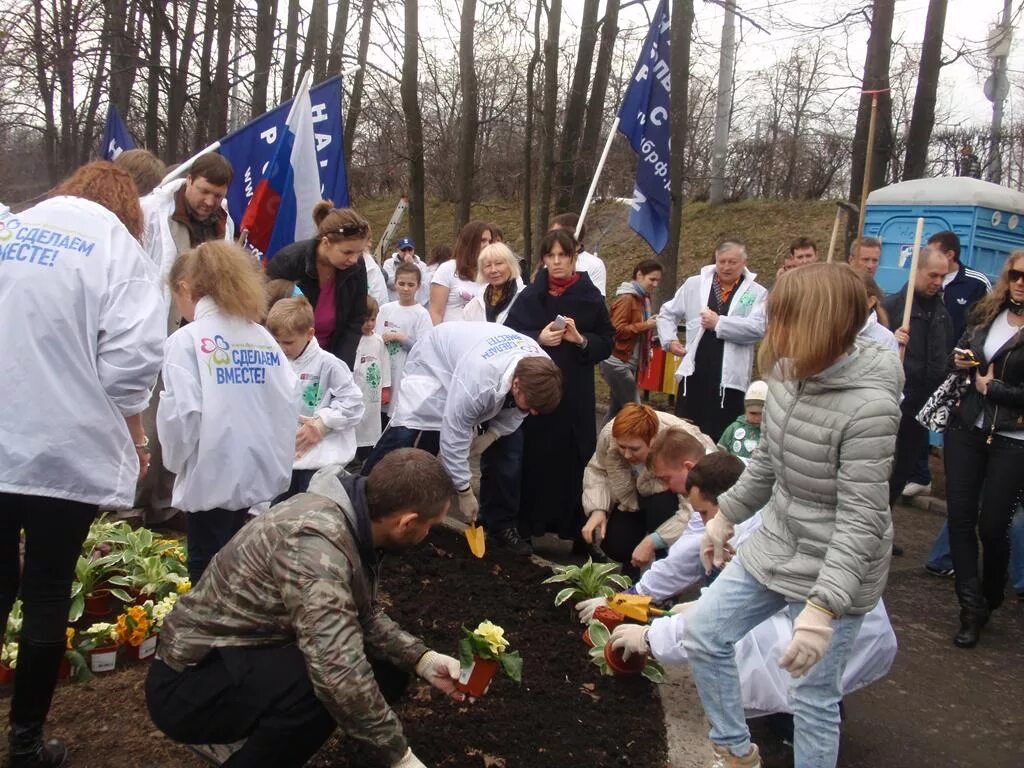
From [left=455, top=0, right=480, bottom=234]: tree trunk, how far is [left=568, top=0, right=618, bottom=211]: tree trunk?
1.61m

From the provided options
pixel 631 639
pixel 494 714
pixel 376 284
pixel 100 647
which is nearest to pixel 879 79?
pixel 376 284

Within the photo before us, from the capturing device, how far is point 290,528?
2.35 meters

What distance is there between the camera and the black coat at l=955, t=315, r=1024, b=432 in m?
4.36

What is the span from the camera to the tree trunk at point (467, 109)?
45.2 feet

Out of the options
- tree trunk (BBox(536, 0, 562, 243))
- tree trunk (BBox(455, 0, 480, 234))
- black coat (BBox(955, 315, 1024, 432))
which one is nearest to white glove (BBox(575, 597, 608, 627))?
black coat (BBox(955, 315, 1024, 432))

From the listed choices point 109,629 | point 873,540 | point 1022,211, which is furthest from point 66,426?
point 1022,211

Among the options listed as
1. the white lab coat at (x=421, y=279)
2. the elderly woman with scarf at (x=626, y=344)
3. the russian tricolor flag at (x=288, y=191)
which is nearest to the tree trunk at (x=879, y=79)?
the elderly woman with scarf at (x=626, y=344)

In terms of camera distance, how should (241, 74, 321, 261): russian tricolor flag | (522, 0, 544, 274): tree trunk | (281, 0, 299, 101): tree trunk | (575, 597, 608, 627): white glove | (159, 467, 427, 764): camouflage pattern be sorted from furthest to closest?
1. (281, 0, 299, 101): tree trunk
2. (522, 0, 544, 274): tree trunk
3. (241, 74, 321, 261): russian tricolor flag
4. (575, 597, 608, 627): white glove
5. (159, 467, 427, 764): camouflage pattern

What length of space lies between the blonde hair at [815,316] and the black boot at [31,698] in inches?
88.1

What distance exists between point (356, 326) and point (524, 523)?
147cm

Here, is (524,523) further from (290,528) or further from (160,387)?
(290,528)

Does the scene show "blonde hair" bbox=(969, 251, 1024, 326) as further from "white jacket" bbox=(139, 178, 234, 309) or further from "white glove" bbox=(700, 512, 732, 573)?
"white jacket" bbox=(139, 178, 234, 309)

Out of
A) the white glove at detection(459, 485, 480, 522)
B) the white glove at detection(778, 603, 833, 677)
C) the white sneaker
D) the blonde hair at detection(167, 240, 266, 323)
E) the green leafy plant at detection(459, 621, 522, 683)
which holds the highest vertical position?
the blonde hair at detection(167, 240, 266, 323)

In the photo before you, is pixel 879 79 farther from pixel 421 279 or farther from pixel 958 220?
pixel 421 279
